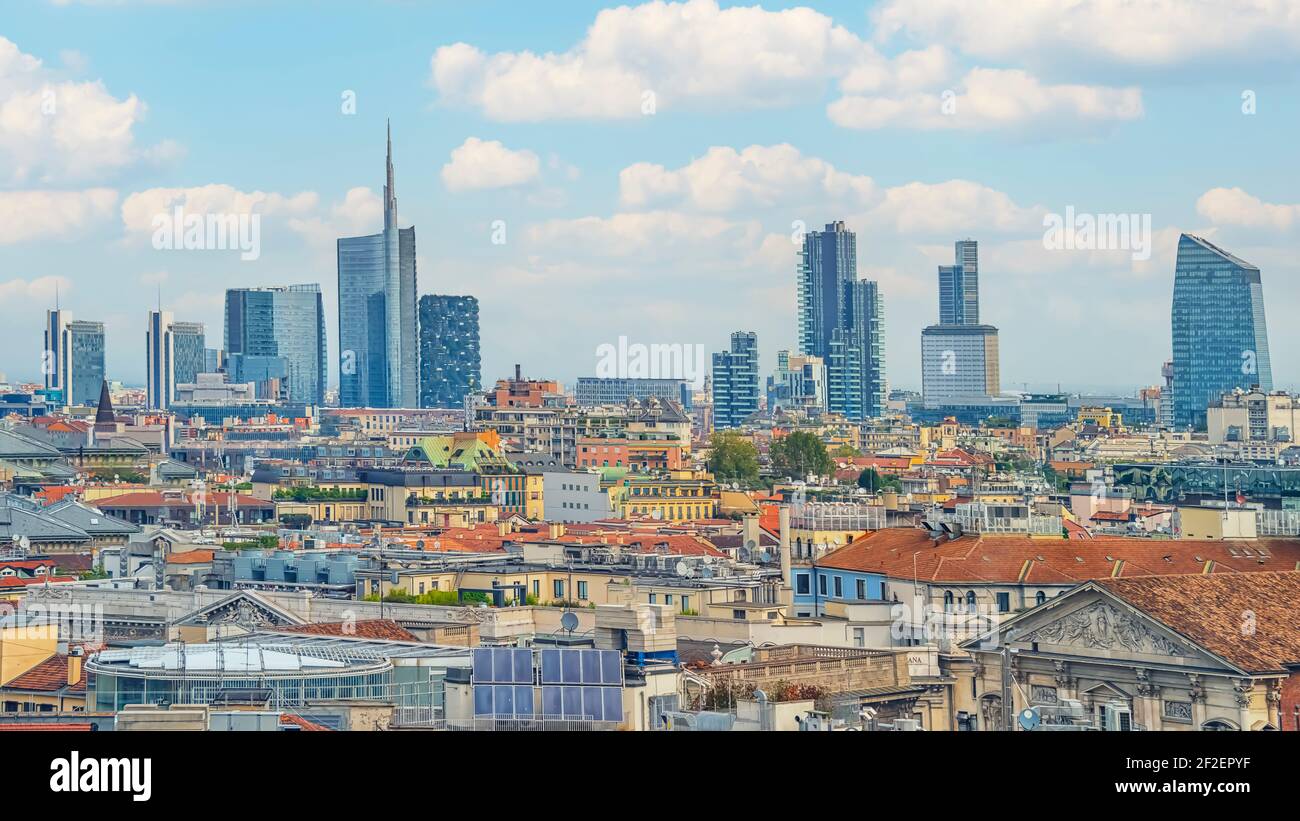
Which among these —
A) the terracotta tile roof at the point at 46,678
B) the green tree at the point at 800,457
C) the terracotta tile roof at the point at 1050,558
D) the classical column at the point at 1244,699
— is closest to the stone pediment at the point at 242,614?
the terracotta tile roof at the point at 46,678

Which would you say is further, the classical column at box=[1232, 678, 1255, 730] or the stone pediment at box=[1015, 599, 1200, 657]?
the stone pediment at box=[1015, 599, 1200, 657]

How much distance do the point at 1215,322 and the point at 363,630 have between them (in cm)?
17157

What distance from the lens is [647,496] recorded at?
81.0 metres

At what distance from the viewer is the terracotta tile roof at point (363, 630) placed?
25.8 meters

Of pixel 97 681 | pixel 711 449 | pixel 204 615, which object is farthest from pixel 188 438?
pixel 97 681

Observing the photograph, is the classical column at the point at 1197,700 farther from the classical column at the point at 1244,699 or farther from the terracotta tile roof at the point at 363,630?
the terracotta tile roof at the point at 363,630

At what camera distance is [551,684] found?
14.4 meters

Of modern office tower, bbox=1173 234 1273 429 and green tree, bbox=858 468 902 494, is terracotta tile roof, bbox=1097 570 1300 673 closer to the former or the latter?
green tree, bbox=858 468 902 494

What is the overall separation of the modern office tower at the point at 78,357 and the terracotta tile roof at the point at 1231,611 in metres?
178

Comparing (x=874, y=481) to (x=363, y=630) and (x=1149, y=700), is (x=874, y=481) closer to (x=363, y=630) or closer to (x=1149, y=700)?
(x=363, y=630)

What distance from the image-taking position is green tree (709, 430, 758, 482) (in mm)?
102250

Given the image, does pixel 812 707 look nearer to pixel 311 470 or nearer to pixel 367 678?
pixel 367 678

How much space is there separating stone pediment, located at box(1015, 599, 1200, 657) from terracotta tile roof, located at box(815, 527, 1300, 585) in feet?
23.4

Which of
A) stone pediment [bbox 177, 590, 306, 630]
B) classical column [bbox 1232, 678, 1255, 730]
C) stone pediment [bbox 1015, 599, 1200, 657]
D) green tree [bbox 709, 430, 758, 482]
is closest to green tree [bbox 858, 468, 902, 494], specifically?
green tree [bbox 709, 430, 758, 482]
